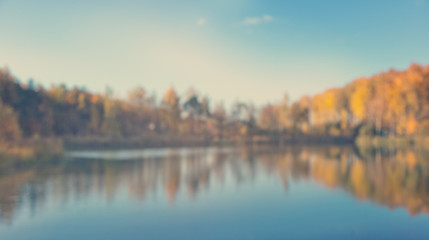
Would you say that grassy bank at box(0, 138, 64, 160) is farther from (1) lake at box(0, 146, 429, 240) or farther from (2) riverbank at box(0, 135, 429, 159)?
(1) lake at box(0, 146, 429, 240)

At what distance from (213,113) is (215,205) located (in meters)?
52.1

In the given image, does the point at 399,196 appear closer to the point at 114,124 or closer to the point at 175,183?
the point at 175,183

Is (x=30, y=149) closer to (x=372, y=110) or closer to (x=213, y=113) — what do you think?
(x=213, y=113)

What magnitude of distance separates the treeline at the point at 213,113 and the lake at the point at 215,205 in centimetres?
2370

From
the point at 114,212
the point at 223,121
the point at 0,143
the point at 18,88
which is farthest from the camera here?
the point at 223,121

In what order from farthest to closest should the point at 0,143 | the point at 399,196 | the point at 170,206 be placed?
the point at 0,143 → the point at 399,196 → the point at 170,206

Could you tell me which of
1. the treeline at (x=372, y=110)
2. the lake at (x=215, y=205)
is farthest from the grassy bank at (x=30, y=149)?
the treeline at (x=372, y=110)

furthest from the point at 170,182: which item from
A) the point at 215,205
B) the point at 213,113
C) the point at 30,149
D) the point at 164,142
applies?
the point at 213,113

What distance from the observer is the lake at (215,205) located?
7.27 m

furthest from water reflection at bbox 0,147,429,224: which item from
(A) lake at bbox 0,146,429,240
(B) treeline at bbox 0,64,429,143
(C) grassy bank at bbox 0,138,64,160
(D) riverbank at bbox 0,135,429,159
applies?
(B) treeline at bbox 0,64,429,143

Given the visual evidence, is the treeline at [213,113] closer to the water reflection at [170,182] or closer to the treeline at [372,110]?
the treeline at [372,110]

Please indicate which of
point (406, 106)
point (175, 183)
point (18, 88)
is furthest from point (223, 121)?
point (175, 183)

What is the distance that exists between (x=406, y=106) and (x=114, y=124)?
139ft

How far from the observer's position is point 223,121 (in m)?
61.1
